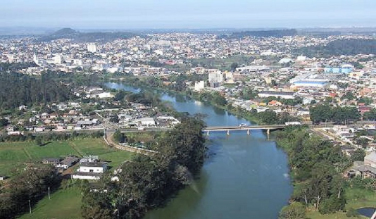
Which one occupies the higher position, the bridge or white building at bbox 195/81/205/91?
white building at bbox 195/81/205/91

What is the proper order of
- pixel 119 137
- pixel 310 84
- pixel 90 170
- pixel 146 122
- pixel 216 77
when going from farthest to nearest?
pixel 216 77, pixel 310 84, pixel 146 122, pixel 119 137, pixel 90 170

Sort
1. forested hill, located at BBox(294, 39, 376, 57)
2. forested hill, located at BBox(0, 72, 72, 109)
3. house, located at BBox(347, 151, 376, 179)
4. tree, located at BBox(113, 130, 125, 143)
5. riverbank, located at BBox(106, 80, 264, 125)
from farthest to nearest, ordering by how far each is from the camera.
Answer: forested hill, located at BBox(294, 39, 376, 57), forested hill, located at BBox(0, 72, 72, 109), riverbank, located at BBox(106, 80, 264, 125), tree, located at BBox(113, 130, 125, 143), house, located at BBox(347, 151, 376, 179)

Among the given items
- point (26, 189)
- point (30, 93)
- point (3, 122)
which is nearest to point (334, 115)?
point (26, 189)

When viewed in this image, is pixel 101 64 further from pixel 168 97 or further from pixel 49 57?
pixel 168 97

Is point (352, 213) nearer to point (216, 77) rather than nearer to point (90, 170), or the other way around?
point (90, 170)

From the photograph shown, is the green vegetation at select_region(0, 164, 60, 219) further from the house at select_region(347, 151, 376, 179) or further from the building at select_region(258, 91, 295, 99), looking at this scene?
the building at select_region(258, 91, 295, 99)

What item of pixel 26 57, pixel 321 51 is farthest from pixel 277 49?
pixel 26 57

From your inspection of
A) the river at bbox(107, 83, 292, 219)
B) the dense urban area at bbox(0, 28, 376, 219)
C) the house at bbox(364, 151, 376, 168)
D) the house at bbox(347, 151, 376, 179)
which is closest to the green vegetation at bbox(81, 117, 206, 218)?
the dense urban area at bbox(0, 28, 376, 219)

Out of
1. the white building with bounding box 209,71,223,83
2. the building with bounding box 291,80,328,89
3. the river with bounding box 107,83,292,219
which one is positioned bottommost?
the river with bounding box 107,83,292,219
